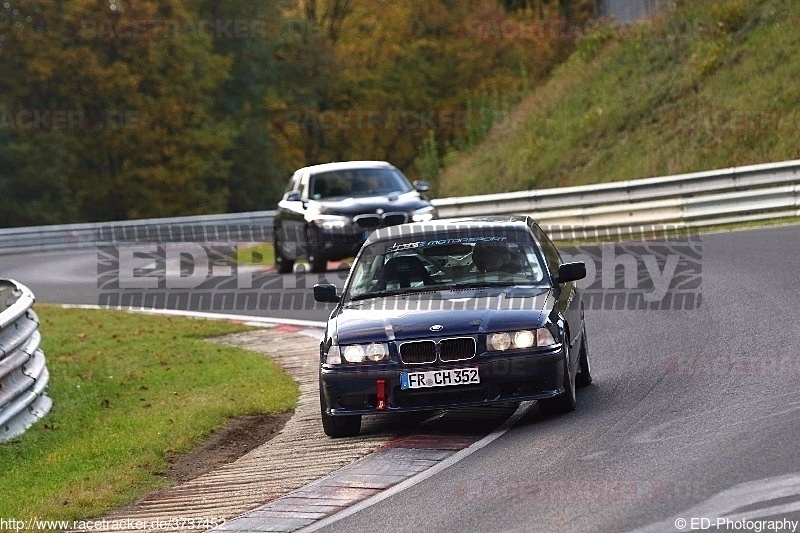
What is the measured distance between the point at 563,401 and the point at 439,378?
915mm

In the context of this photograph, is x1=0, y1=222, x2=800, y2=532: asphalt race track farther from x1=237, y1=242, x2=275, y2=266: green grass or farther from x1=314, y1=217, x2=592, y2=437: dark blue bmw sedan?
x1=237, y1=242, x2=275, y2=266: green grass

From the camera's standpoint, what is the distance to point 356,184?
24453mm

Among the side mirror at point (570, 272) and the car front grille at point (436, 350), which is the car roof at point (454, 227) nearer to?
the side mirror at point (570, 272)

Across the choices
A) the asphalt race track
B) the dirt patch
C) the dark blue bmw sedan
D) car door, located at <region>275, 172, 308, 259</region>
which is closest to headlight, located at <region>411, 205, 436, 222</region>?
car door, located at <region>275, 172, 308, 259</region>

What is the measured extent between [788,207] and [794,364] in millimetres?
14276

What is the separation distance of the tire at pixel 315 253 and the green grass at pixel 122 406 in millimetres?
4624

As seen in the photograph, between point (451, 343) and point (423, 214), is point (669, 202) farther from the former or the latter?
point (451, 343)

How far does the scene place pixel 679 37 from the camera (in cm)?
3619

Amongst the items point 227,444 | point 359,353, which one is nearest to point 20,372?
point 227,444

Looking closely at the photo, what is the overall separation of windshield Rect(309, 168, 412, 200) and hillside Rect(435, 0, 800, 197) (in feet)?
27.2

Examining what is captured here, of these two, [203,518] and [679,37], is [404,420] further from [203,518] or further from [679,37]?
[679,37]

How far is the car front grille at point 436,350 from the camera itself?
9.59 metres

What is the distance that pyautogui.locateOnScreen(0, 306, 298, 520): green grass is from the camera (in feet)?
30.3

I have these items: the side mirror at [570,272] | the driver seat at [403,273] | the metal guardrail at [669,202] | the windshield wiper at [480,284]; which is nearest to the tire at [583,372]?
the side mirror at [570,272]
